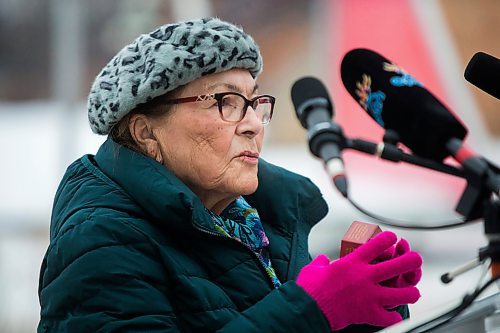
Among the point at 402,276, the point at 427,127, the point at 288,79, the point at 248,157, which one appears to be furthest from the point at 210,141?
the point at 288,79

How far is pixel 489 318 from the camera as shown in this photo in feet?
5.20

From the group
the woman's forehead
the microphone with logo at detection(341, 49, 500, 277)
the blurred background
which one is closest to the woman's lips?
the woman's forehead

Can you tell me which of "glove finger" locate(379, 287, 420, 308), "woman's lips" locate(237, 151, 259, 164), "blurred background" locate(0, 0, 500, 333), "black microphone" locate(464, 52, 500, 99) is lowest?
"blurred background" locate(0, 0, 500, 333)

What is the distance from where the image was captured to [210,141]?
178 centimetres

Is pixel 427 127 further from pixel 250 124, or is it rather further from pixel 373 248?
pixel 250 124

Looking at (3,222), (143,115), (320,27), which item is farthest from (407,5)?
(143,115)

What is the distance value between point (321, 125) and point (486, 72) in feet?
1.05

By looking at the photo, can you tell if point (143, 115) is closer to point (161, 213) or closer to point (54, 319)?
point (161, 213)

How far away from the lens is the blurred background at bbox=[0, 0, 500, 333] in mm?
5871

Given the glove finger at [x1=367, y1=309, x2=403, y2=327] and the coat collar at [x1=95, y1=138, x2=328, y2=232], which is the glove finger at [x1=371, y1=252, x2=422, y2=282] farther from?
the coat collar at [x1=95, y1=138, x2=328, y2=232]

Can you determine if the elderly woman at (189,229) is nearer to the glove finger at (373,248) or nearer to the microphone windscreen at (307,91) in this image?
the glove finger at (373,248)

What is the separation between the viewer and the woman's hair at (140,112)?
1.78 meters

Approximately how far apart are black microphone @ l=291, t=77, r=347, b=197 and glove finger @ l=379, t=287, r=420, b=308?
282 mm

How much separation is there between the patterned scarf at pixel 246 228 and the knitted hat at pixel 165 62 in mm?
243
